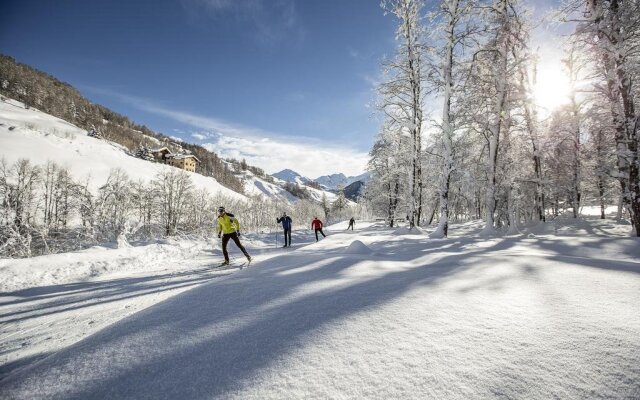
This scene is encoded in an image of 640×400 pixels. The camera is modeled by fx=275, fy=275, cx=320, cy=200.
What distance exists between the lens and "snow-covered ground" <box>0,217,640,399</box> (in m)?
1.57

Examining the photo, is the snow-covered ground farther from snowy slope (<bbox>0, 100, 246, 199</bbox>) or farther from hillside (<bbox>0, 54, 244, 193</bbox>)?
hillside (<bbox>0, 54, 244, 193</bbox>)

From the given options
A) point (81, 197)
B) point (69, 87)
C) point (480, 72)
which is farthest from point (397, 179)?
point (69, 87)

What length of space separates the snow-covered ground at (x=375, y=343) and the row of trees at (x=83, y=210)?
14.4 m

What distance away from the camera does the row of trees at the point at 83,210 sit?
686 inches

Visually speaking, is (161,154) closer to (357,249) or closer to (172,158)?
(172,158)

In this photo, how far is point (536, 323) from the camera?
2184 mm

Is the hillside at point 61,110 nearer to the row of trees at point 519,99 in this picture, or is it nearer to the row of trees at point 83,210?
the row of trees at point 83,210

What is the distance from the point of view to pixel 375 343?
6.61ft

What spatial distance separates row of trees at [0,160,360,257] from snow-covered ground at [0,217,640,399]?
566 inches

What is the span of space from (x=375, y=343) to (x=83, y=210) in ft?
123

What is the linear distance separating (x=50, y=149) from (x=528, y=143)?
72447mm

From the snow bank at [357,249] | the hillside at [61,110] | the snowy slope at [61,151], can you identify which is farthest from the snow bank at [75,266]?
the hillside at [61,110]

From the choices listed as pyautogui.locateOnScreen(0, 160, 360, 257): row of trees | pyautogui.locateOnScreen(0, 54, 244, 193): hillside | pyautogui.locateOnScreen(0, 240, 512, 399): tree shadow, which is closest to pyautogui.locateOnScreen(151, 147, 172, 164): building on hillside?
pyautogui.locateOnScreen(0, 54, 244, 193): hillside

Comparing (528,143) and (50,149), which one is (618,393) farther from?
(50,149)
